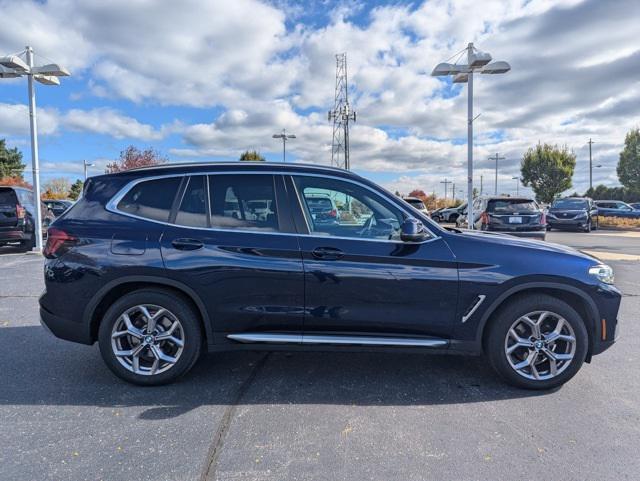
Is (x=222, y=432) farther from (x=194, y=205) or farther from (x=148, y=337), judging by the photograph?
(x=194, y=205)

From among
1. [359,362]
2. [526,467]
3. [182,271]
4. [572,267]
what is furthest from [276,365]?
[572,267]

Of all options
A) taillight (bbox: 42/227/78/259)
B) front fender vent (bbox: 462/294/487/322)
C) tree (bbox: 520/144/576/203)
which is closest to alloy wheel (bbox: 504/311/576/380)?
front fender vent (bbox: 462/294/487/322)

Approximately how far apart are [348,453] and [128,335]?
6.66 feet

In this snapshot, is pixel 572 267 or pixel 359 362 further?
pixel 359 362

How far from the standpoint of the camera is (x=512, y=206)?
39.2 ft

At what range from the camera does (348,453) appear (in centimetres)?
265

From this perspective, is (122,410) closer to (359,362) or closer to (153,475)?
(153,475)

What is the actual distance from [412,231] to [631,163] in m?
53.2

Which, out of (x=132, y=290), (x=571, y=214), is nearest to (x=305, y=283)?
(x=132, y=290)

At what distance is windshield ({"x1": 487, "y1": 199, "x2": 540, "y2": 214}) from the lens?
38.8ft

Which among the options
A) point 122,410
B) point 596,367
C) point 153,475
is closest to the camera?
point 153,475

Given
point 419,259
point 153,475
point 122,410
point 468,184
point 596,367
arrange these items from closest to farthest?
point 153,475 < point 122,410 < point 419,259 < point 596,367 < point 468,184

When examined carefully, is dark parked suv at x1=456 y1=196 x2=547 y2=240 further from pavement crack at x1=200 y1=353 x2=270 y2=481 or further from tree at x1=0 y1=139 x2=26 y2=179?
tree at x1=0 y1=139 x2=26 y2=179

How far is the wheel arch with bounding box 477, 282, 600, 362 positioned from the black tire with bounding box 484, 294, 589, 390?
4 cm
